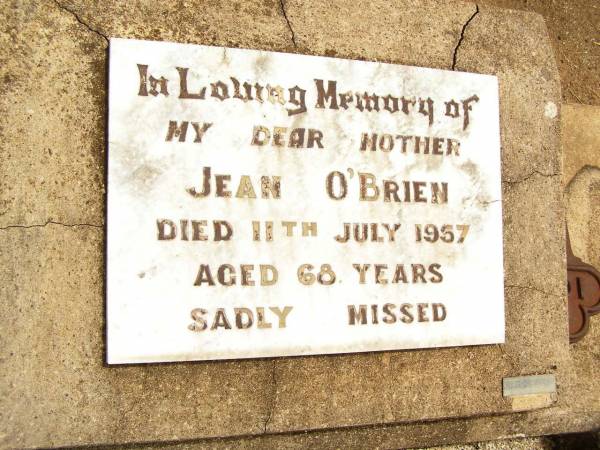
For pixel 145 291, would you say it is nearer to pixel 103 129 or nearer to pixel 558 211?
pixel 103 129

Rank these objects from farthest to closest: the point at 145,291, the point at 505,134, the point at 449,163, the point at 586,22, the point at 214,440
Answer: the point at 586,22 → the point at 505,134 → the point at 449,163 → the point at 214,440 → the point at 145,291

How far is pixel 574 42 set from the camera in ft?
10.9

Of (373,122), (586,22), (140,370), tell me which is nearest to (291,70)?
(373,122)

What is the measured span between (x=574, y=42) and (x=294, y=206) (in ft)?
6.49

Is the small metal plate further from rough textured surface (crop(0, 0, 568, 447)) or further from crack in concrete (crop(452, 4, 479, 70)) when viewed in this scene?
crack in concrete (crop(452, 4, 479, 70))

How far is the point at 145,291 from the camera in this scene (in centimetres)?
219

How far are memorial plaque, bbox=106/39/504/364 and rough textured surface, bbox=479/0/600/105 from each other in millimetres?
861

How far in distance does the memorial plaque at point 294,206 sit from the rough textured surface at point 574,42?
86 cm

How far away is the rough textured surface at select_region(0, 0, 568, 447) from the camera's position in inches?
85.2

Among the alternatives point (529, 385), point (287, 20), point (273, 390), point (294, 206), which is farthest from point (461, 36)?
point (273, 390)

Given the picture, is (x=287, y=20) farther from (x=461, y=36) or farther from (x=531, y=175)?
(x=531, y=175)

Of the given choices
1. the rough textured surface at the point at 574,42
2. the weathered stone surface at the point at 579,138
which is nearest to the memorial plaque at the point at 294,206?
the weathered stone surface at the point at 579,138

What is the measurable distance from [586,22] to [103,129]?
2.63m

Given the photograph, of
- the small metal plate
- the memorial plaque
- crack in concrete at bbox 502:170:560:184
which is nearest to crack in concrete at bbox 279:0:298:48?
the memorial plaque
